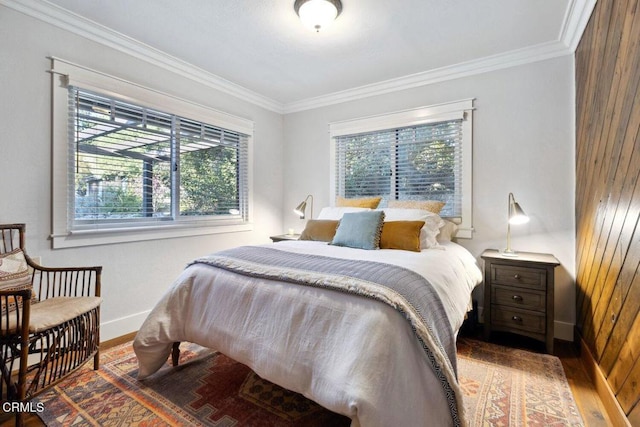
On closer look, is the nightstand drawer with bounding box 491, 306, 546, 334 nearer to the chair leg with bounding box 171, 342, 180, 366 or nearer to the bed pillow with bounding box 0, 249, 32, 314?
the chair leg with bounding box 171, 342, 180, 366

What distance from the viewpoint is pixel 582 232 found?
229 cm

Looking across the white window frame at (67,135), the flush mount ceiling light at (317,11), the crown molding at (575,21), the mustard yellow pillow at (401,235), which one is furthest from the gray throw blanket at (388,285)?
the crown molding at (575,21)

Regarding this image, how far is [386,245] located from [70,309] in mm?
2129

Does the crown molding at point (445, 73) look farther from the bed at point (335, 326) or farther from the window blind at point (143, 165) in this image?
the bed at point (335, 326)

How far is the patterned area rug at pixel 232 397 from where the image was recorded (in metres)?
1.57

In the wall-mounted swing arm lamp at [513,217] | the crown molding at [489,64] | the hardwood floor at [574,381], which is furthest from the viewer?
the wall-mounted swing arm lamp at [513,217]

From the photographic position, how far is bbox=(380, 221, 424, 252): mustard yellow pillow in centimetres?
237

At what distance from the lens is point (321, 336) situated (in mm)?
1354

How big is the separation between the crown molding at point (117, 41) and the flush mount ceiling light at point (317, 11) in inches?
58.0

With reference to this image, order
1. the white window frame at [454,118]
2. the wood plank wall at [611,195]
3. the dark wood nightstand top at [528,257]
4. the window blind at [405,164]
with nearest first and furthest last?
the wood plank wall at [611,195]
the dark wood nightstand top at [528,257]
the white window frame at [454,118]
the window blind at [405,164]

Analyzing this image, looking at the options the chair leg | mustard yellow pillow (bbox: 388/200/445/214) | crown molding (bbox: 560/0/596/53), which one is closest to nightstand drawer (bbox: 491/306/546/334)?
mustard yellow pillow (bbox: 388/200/445/214)

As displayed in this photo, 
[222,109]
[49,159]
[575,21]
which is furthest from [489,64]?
[49,159]

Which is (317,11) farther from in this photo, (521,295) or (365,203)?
(521,295)

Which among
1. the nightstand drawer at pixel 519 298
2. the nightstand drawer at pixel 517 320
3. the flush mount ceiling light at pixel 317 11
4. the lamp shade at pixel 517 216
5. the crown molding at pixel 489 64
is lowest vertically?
the nightstand drawer at pixel 517 320
